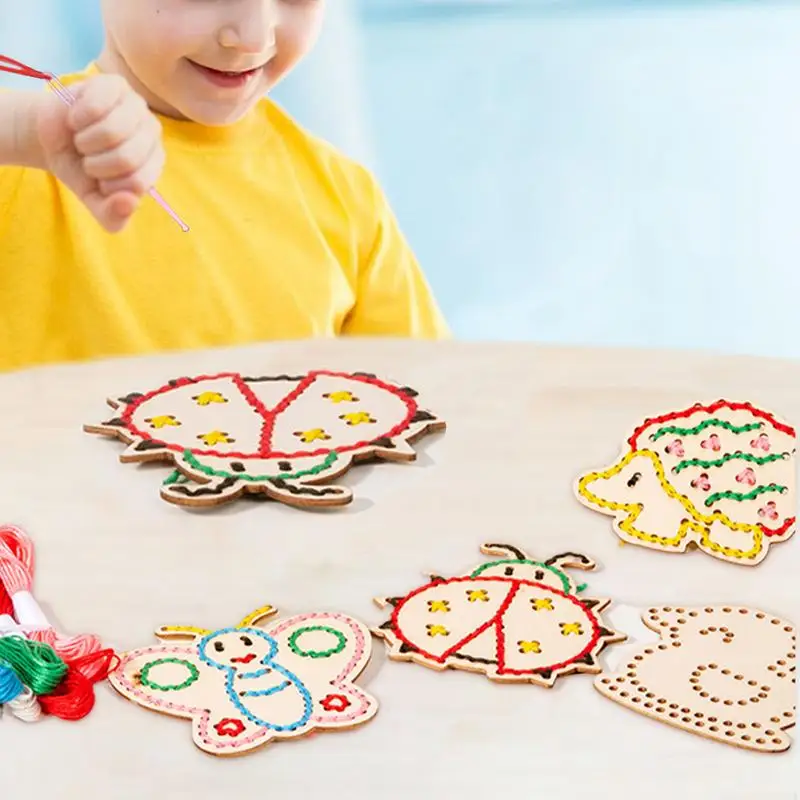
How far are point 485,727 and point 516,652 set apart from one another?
0.16ft

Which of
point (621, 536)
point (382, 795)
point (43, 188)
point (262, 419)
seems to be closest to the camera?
point (382, 795)

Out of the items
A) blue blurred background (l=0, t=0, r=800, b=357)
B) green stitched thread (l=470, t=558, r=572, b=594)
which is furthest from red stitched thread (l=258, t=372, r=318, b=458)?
blue blurred background (l=0, t=0, r=800, b=357)

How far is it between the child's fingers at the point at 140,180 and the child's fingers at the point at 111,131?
0.08 ft

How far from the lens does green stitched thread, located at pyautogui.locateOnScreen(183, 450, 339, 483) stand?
0.68 meters

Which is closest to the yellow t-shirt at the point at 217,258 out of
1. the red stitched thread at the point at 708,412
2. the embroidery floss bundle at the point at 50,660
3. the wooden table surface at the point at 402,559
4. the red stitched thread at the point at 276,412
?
the wooden table surface at the point at 402,559

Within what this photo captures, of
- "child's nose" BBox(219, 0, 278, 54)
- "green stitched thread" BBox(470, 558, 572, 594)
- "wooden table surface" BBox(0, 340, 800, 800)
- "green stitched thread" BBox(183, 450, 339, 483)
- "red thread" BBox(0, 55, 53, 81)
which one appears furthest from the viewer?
"child's nose" BBox(219, 0, 278, 54)

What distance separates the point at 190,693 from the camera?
489 millimetres

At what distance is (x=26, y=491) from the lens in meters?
0.68

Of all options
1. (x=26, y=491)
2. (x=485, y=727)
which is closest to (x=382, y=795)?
(x=485, y=727)

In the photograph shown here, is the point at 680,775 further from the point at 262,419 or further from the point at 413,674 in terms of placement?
the point at 262,419

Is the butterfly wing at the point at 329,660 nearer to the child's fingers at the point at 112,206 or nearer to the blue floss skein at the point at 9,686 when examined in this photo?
the blue floss skein at the point at 9,686

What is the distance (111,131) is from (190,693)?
60 cm

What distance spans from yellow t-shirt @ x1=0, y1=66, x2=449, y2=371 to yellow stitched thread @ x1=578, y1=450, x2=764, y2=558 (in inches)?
19.1

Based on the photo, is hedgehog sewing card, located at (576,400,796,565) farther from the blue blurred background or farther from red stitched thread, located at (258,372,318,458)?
the blue blurred background
